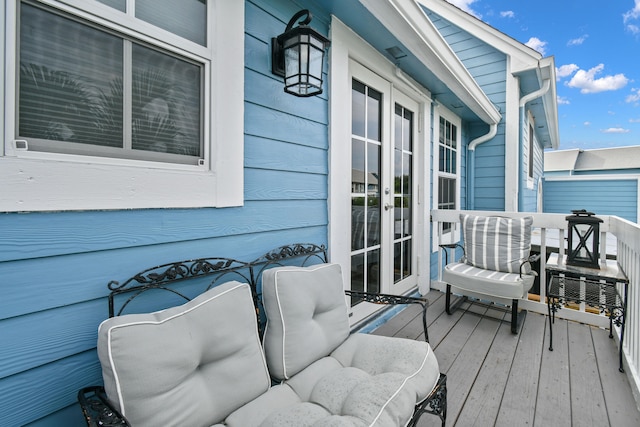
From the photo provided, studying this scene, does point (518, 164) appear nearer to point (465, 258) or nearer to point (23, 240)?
point (465, 258)

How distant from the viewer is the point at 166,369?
91 centimetres

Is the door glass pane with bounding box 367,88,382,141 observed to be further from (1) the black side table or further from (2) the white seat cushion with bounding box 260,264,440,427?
(1) the black side table

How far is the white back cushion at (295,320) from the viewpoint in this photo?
1357 millimetres

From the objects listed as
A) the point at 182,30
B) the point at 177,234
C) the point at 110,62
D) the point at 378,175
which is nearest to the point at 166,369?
the point at 177,234

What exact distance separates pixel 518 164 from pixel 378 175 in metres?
3.14

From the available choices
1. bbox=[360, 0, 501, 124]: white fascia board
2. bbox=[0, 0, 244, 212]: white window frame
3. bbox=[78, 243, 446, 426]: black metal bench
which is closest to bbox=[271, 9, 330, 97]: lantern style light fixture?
bbox=[0, 0, 244, 212]: white window frame

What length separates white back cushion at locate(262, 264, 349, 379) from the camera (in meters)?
1.36

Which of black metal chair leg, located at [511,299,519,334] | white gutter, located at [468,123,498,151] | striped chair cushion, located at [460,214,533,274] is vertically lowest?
black metal chair leg, located at [511,299,519,334]

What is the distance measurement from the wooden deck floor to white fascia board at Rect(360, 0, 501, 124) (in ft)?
7.65

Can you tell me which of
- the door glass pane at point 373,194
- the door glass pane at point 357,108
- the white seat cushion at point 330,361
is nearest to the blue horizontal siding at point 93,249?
the white seat cushion at point 330,361

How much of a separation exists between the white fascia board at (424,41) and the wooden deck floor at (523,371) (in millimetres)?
2333

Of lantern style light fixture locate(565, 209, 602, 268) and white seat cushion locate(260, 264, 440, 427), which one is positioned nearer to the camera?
white seat cushion locate(260, 264, 440, 427)

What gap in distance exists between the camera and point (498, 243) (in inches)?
114

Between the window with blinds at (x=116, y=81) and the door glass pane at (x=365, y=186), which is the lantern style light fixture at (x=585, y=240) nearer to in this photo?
the door glass pane at (x=365, y=186)
